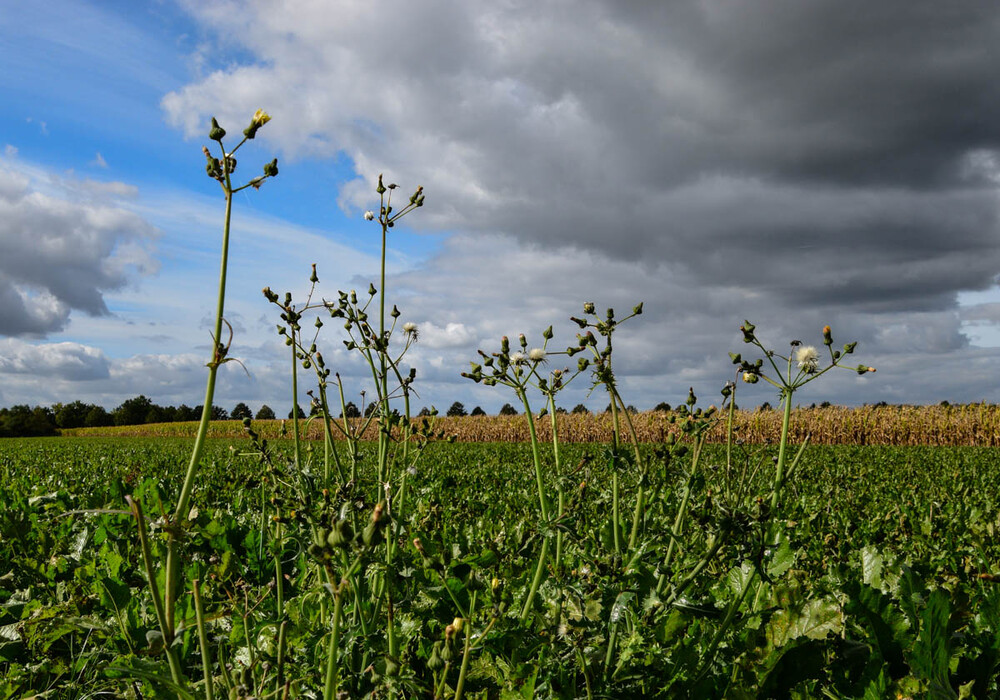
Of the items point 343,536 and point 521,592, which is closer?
point 343,536

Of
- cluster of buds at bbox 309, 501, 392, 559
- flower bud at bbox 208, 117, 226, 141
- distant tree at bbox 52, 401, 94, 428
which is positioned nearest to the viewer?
cluster of buds at bbox 309, 501, 392, 559

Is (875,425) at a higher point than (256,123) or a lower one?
lower

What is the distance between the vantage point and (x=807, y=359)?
2.37m

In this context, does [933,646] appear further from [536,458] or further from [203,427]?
[203,427]

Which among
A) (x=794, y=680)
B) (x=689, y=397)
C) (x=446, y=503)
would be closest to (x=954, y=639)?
(x=794, y=680)

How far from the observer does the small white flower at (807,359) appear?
7.51 ft

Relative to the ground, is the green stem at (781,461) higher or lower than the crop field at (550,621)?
higher

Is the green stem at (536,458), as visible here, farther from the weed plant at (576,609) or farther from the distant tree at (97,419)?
the distant tree at (97,419)

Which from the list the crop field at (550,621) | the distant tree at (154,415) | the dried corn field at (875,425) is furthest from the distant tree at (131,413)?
the crop field at (550,621)

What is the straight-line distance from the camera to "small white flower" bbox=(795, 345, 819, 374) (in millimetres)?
2289

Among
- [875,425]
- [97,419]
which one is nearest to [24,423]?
[97,419]

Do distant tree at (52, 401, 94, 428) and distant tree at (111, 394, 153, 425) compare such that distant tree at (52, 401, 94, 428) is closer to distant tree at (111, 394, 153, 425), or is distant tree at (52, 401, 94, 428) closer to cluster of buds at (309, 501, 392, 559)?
distant tree at (111, 394, 153, 425)

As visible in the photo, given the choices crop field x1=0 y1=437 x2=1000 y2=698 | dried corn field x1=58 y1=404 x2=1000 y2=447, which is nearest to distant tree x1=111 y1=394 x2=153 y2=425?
dried corn field x1=58 y1=404 x2=1000 y2=447

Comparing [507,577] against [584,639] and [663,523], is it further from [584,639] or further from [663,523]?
[584,639]
